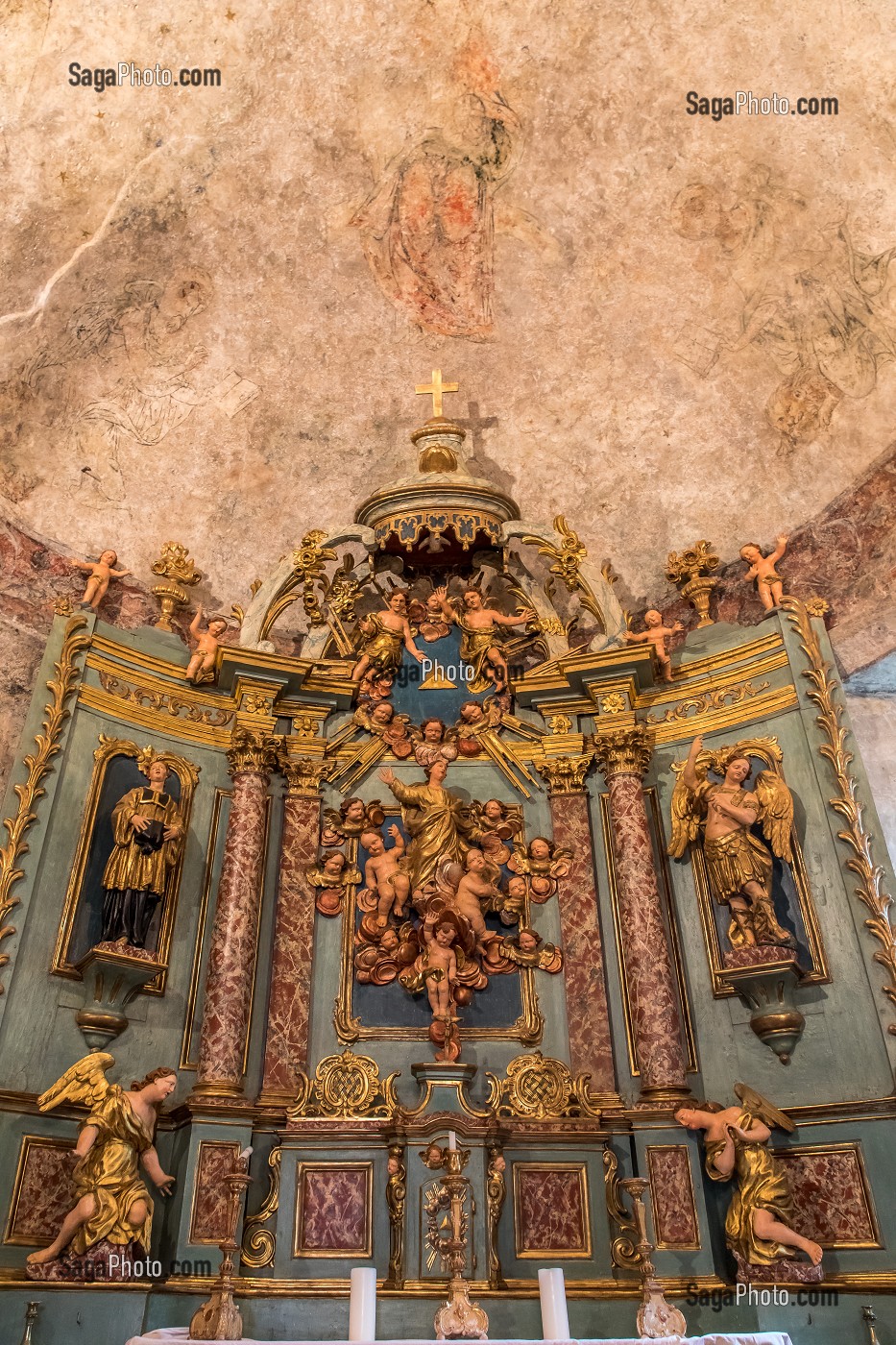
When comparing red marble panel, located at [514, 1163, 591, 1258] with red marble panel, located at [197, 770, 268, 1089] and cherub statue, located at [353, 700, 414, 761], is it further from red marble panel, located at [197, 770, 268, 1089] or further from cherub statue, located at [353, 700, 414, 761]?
cherub statue, located at [353, 700, 414, 761]

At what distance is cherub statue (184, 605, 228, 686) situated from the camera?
9.69m

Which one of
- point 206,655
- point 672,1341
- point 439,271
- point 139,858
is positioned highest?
point 439,271

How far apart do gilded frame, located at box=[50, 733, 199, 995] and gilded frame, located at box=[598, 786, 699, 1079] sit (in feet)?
12.0

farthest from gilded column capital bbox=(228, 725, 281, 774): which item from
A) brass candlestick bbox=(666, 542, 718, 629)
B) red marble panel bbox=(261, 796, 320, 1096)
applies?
brass candlestick bbox=(666, 542, 718, 629)

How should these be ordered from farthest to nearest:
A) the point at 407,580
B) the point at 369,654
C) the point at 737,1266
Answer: the point at 407,580 → the point at 369,654 → the point at 737,1266

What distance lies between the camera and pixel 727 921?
8.61 metres

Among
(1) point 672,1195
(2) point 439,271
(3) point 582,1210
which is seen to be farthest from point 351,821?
(2) point 439,271

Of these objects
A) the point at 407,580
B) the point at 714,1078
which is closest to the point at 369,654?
the point at 407,580

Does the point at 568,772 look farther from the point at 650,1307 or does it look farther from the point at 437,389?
the point at 650,1307

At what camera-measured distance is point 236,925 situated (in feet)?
28.2

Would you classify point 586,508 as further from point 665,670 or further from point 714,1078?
point 714,1078

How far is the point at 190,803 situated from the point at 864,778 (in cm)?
568

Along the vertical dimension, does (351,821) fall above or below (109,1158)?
above

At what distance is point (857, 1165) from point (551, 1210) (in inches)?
85.4
